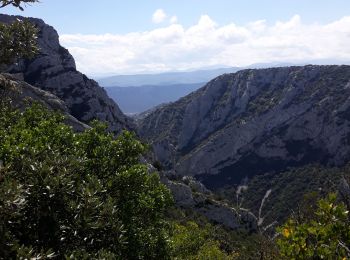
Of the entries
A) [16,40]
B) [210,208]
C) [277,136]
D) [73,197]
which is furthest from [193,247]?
[277,136]

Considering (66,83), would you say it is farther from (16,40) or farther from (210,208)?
(16,40)

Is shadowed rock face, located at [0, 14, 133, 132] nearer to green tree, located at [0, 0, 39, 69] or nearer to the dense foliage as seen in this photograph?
the dense foliage

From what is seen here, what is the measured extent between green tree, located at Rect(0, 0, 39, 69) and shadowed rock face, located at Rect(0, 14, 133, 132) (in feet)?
292

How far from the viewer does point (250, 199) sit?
535ft

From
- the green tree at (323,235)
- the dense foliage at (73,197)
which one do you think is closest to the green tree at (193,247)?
the dense foliage at (73,197)

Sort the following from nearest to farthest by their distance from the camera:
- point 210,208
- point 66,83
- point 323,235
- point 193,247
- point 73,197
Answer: point 323,235 → point 73,197 → point 193,247 → point 210,208 → point 66,83

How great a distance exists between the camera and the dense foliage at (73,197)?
36.2 ft

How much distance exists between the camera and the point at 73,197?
40.3ft

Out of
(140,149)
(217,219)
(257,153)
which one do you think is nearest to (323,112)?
(257,153)

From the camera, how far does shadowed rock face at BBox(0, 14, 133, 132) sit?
348ft

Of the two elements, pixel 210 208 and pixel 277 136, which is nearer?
pixel 210 208

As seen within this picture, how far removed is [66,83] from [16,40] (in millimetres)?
99843

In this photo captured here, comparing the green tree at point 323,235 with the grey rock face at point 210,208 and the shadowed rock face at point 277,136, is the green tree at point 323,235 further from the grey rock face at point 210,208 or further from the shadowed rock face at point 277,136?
the shadowed rock face at point 277,136

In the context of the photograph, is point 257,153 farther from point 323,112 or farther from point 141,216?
point 141,216
